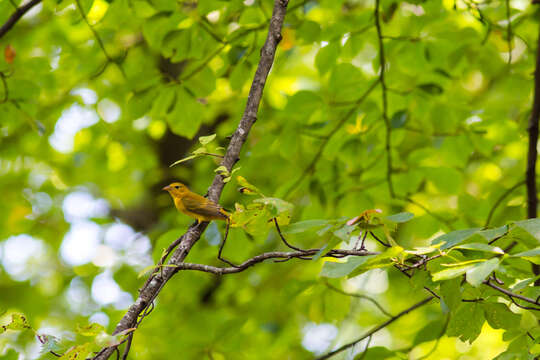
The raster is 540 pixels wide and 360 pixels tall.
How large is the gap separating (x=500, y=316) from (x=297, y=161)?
199 cm

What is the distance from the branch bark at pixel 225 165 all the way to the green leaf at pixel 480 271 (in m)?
0.79

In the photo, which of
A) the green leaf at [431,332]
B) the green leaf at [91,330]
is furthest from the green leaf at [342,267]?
the green leaf at [431,332]

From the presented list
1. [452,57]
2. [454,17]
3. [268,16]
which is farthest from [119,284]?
[454,17]

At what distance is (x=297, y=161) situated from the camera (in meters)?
3.44

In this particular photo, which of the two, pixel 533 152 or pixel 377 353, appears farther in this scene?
pixel 533 152

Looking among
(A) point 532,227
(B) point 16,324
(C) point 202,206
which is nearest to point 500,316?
(A) point 532,227

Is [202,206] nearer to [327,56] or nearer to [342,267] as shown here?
[342,267]

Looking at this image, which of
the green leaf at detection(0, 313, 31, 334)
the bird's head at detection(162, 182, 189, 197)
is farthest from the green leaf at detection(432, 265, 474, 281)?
the bird's head at detection(162, 182, 189, 197)

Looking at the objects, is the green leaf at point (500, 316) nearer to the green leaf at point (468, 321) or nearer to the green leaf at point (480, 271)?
the green leaf at point (468, 321)

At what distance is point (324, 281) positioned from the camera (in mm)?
2689

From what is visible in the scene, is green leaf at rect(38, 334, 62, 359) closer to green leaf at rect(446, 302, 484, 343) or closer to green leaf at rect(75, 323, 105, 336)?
green leaf at rect(75, 323, 105, 336)

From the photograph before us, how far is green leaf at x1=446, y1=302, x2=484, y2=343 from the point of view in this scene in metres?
1.63

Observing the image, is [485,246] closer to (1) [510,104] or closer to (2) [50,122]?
(2) [50,122]

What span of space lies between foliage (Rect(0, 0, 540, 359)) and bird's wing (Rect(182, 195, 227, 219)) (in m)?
0.12
